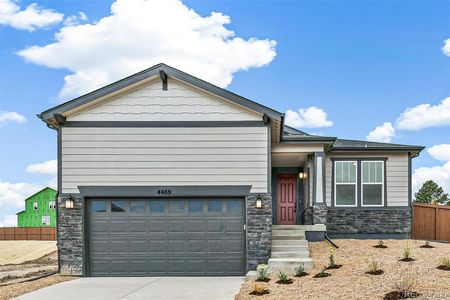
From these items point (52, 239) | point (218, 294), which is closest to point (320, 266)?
point (218, 294)

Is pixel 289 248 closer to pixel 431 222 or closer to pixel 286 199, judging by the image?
pixel 286 199

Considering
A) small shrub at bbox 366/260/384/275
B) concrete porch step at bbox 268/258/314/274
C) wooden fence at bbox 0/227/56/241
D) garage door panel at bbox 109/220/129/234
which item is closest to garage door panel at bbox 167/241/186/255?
garage door panel at bbox 109/220/129/234

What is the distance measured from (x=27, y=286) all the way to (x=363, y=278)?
7820mm

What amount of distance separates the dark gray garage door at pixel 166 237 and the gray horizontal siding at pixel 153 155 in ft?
2.20

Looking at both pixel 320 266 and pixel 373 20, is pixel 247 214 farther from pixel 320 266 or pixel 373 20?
pixel 373 20

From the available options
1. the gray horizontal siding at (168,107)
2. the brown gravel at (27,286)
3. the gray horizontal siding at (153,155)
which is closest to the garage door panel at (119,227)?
the gray horizontal siding at (153,155)

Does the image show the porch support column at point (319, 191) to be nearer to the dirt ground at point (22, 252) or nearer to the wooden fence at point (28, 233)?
the dirt ground at point (22, 252)

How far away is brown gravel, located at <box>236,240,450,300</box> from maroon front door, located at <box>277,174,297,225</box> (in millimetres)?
4239

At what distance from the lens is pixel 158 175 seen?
13289 mm

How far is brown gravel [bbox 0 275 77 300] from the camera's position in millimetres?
10626

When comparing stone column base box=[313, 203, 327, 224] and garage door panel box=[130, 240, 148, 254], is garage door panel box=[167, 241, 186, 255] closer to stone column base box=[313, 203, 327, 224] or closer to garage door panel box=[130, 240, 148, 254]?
garage door panel box=[130, 240, 148, 254]

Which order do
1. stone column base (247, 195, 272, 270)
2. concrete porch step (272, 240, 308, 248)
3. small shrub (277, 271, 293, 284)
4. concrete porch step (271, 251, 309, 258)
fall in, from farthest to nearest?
1. concrete porch step (272, 240, 308, 248)
2. stone column base (247, 195, 272, 270)
3. concrete porch step (271, 251, 309, 258)
4. small shrub (277, 271, 293, 284)

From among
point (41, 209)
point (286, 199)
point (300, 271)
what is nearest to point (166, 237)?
point (300, 271)

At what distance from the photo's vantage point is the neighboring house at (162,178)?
1320 cm
